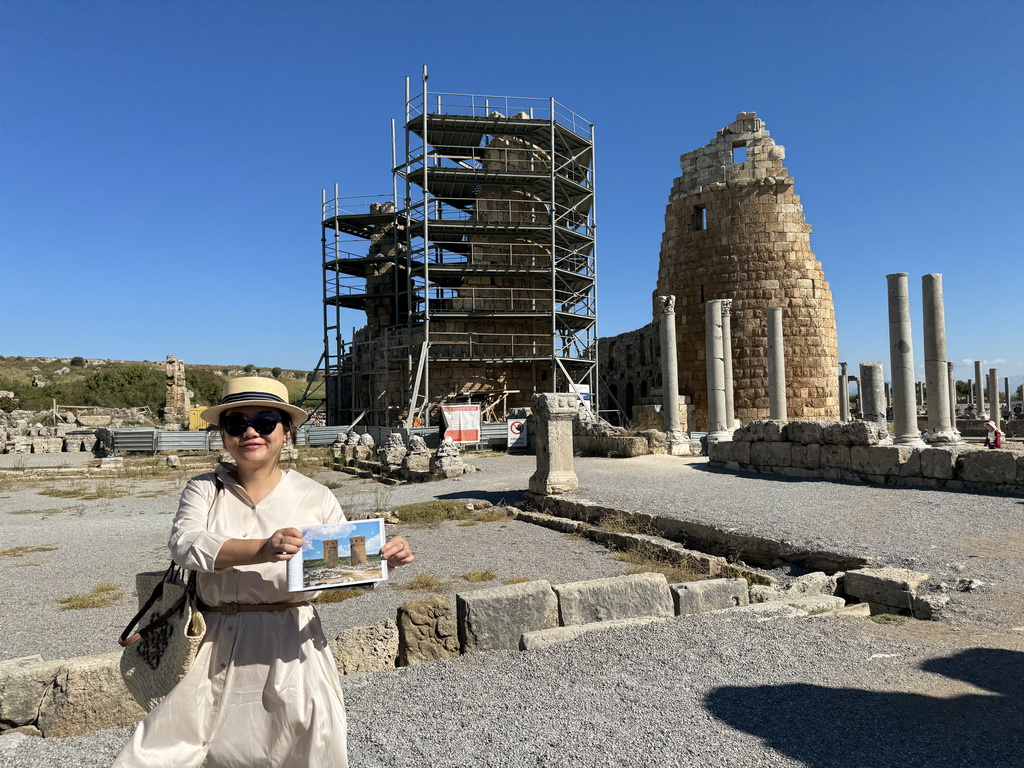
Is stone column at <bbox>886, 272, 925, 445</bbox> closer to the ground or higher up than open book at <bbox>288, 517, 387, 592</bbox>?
higher up

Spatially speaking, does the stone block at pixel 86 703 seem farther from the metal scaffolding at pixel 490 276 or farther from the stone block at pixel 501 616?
the metal scaffolding at pixel 490 276

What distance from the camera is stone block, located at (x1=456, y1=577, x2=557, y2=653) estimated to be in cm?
477

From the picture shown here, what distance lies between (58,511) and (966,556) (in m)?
14.9

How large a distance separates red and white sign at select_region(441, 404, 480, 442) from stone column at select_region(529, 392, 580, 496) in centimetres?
968

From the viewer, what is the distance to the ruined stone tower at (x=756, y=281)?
24094mm

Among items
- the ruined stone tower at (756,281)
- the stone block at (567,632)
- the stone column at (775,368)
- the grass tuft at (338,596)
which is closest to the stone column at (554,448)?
the grass tuft at (338,596)

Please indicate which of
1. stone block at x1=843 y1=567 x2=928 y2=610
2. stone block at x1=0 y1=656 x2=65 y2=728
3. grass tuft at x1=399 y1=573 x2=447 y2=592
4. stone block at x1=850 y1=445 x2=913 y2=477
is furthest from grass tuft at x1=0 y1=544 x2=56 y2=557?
stone block at x1=850 y1=445 x2=913 y2=477

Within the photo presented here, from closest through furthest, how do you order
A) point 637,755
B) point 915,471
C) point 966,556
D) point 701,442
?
point 637,755
point 966,556
point 915,471
point 701,442

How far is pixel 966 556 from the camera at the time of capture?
6633 millimetres

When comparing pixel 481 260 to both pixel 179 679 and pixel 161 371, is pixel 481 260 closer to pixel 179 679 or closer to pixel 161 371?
pixel 179 679

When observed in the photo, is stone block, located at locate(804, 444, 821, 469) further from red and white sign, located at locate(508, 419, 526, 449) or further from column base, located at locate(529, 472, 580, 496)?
red and white sign, located at locate(508, 419, 526, 449)

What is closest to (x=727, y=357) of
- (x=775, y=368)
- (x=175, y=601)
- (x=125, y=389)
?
(x=775, y=368)

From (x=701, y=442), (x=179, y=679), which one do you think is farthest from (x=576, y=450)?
(x=179, y=679)

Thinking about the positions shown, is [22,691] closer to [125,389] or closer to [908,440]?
Answer: [908,440]
